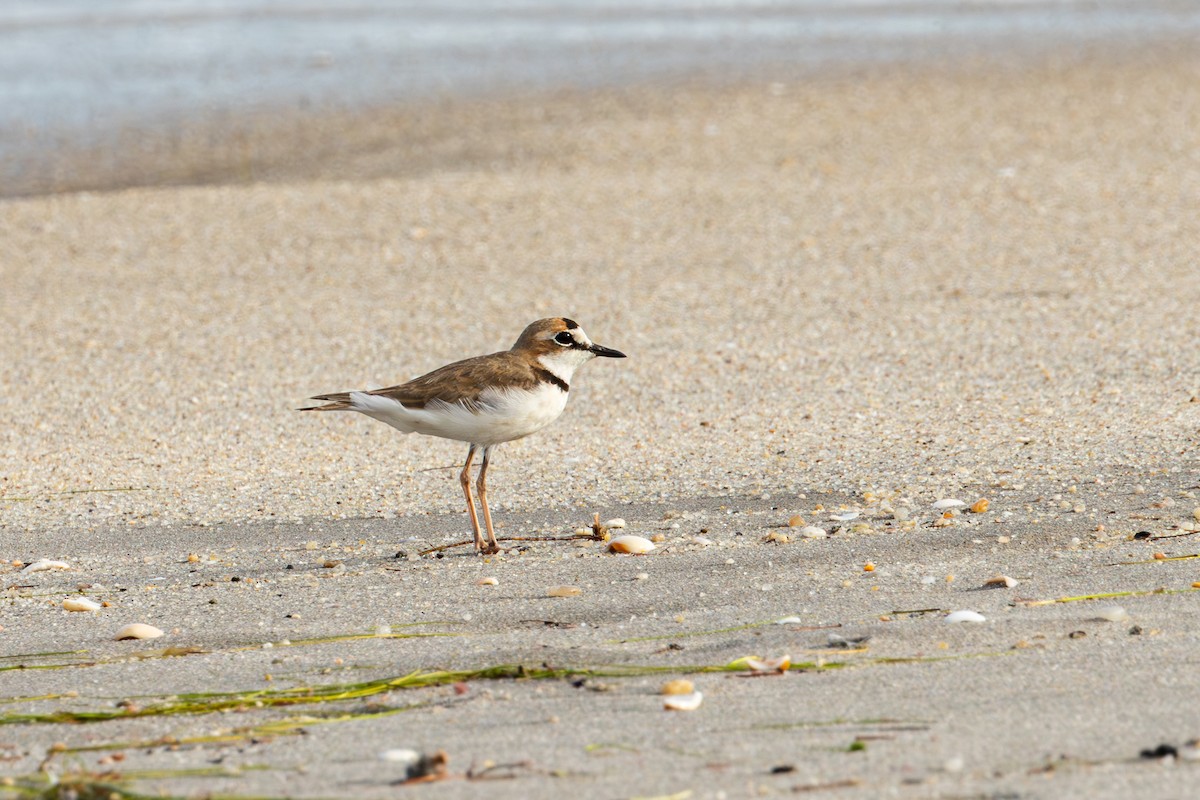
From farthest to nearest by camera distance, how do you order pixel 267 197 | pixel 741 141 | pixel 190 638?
pixel 741 141 → pixel 267 197 → pixel 190 638

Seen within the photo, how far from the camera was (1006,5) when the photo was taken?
23016 mm

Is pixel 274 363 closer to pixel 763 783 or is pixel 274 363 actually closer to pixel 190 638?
pixel 190 638

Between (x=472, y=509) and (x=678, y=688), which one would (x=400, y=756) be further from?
(x=472, y=509)

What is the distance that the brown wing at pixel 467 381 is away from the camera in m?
5.31

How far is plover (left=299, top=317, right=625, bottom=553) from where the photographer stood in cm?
531

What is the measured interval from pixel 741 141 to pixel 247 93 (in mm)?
6585

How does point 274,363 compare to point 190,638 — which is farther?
point 274,363

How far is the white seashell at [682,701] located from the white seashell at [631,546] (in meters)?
1.45

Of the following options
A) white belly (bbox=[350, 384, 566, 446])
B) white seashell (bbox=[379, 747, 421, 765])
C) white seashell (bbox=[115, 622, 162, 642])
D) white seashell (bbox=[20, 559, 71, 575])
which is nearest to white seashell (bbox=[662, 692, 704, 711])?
white seashell (bbox=[379, 747, 421, 765])

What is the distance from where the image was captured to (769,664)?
3.92 meters

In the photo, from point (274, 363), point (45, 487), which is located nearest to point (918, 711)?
point (45, 487)

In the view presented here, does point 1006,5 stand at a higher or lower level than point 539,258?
higher

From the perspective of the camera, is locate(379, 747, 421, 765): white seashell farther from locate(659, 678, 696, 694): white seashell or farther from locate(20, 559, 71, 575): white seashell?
locate(20, 559, 71, 575): white seashell

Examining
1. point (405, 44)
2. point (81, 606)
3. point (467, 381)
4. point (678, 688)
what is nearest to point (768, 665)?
point (678, 688)
